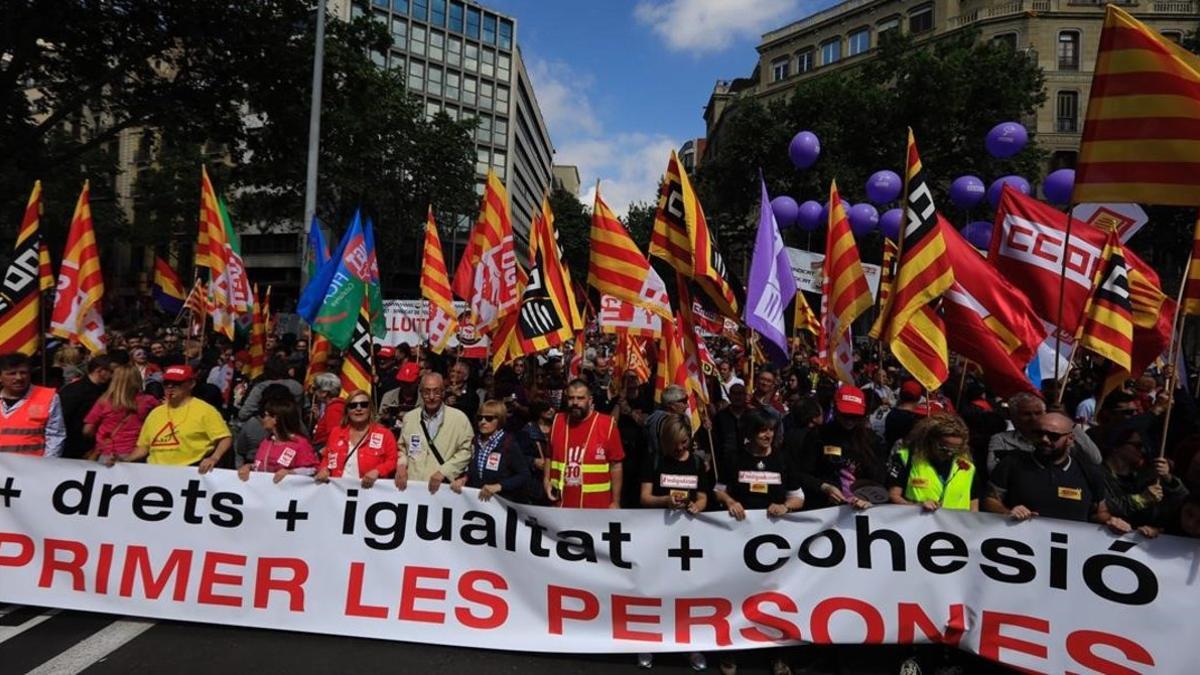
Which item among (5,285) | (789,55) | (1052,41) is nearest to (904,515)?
(5,285)

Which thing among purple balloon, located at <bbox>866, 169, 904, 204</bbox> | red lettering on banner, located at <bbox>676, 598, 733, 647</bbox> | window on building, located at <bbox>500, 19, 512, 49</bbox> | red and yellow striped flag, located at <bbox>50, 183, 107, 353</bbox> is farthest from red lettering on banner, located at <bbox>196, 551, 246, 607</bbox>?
window on building, located at <bbox>500, 19, 512, 49</bbox>

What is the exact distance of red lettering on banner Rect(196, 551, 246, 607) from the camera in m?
4.53

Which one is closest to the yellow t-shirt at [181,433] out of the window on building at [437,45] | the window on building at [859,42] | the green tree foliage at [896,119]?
the green tree foliage at [896,119]

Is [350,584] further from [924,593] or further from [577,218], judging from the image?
[577,218]

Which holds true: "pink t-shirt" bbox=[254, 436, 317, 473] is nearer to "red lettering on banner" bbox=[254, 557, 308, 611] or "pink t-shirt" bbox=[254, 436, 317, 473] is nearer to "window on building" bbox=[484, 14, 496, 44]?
"red lettering on banner" bbox=[254, 557, 308, 611]

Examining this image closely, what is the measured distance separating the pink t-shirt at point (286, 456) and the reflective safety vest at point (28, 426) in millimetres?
1495

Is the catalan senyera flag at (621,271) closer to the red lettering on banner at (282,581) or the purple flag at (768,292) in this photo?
the purple flag at (768,292)

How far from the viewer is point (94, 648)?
4.23 meters

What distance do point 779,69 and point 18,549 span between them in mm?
60664

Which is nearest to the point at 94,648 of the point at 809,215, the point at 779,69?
the point at 809,215

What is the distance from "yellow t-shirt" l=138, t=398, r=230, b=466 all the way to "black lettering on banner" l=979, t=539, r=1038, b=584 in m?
4.84

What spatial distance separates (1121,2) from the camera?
41156 mm

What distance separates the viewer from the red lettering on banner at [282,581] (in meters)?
4.51

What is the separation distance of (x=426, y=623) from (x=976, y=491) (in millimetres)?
3625
